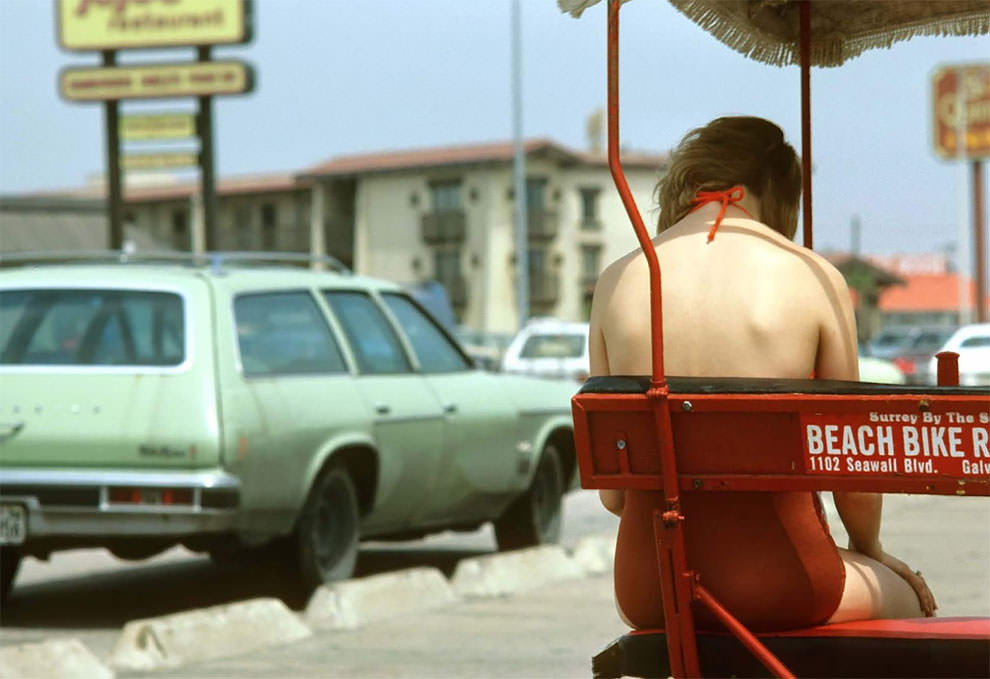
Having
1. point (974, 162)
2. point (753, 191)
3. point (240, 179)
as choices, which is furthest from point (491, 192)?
point (753, 191)

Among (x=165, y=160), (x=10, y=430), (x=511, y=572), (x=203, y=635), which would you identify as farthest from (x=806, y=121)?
(x=165, y=160)

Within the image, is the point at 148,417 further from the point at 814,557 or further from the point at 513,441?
the point at 814,557

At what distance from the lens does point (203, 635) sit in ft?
22.2

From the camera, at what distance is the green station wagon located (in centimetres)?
750

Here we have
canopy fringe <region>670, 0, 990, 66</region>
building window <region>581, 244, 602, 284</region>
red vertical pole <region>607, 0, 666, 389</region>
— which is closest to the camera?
red vertical pole <region>607, 0, 666, 389</region>

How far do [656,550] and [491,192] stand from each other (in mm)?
79172

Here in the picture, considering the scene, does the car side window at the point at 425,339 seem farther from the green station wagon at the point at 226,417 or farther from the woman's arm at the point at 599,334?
the woman's arm at the point at 599,334

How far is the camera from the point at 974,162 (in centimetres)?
6047

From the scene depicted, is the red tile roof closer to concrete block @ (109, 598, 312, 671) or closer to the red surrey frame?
concrete block @ (109, 598, 312, 671)

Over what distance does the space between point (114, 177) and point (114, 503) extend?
23401 mm

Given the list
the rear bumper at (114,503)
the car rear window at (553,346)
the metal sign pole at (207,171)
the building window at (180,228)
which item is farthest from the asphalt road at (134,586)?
the building window at (180,228)

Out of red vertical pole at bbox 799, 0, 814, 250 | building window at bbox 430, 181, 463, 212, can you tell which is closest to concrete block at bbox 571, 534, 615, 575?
red vertical pole at bbox 799, 0, 814, 250

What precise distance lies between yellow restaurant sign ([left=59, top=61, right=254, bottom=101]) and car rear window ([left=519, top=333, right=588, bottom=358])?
21.3 feet

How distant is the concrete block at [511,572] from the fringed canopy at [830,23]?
15.6 ft
